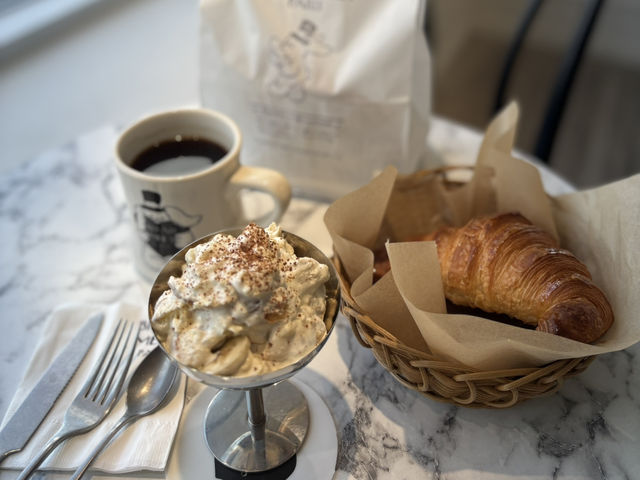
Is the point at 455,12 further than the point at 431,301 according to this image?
Yes

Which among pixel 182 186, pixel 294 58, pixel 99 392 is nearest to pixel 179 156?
pixel 182 186

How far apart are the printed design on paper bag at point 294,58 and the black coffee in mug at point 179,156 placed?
0.49ft

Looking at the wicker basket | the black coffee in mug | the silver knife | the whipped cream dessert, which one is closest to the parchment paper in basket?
the wicker basket

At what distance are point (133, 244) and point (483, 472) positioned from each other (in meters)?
0.60

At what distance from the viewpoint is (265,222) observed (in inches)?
36.4

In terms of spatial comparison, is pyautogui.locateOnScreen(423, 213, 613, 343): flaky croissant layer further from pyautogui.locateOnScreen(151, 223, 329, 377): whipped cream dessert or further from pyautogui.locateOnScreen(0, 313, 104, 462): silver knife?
pyautogui.locateOnScreen(0, 313, 104, 462): silver knife

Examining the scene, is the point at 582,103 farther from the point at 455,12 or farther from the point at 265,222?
the point at 265,222

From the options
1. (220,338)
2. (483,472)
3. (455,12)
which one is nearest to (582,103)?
(455,12)

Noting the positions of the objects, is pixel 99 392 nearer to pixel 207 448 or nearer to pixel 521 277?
pixel 207 448

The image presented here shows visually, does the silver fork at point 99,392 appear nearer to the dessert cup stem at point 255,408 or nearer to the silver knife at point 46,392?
the silver knife at point 46,392

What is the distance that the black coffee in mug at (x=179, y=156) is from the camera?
881 mm

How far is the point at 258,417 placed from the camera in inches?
27.0

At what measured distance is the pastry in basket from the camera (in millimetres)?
700

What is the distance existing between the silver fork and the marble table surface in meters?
0.11
